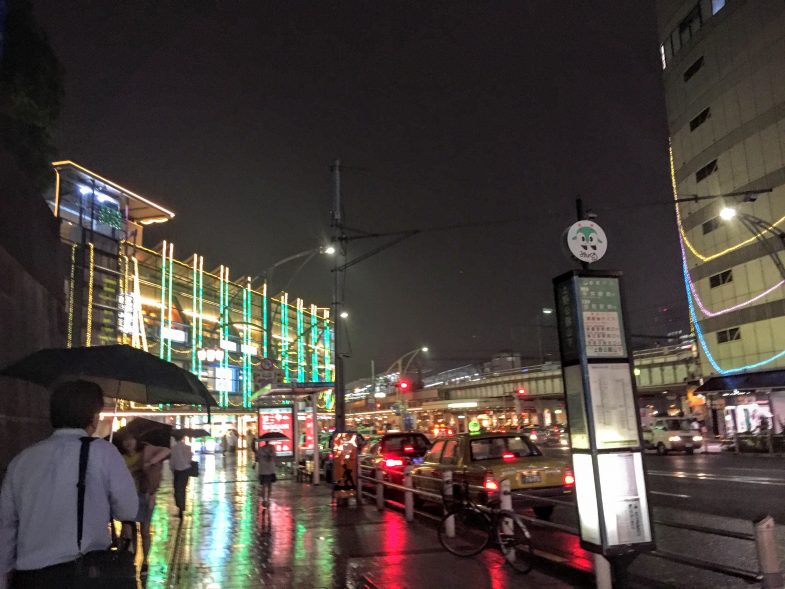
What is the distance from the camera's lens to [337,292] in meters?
21.8

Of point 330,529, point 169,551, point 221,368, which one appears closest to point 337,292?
point 330,529

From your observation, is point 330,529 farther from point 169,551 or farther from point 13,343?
point 13,343

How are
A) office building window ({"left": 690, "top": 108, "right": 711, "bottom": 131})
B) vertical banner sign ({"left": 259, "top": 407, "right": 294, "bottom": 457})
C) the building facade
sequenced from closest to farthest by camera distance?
vertical banner sign ({"left": 259, "top": 407, "right": 294, "bottom": 457}) → the building facade → office building window ({"left": 690, "top": 108, "right": 711, "bottom": 131})

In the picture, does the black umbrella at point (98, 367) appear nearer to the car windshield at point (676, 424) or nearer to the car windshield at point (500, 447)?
the car windshield at point (500, 447)

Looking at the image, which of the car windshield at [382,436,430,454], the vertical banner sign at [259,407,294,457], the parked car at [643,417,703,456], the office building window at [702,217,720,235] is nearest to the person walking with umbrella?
the car windshield at [382,436,430,454]

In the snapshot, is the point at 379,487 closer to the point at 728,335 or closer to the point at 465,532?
the point at 465,532

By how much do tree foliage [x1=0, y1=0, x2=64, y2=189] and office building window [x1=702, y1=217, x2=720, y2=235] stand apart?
34694 millimetres

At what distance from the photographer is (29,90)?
15.6 m

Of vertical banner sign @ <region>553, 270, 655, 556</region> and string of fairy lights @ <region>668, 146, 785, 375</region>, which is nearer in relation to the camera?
vertical banner sign @ <region>553, 270, 655, 556</region>

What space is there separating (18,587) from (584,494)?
17.0 ft

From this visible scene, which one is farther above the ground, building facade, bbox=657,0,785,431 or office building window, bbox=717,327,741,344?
building facade, bbox=657,0,785,431

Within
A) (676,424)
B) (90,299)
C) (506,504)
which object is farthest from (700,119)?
(90,299)

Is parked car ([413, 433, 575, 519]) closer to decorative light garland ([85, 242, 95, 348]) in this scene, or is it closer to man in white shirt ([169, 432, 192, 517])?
man in white shirt ([169, 432, 192, 517])

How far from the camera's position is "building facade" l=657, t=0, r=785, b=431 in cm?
3431
